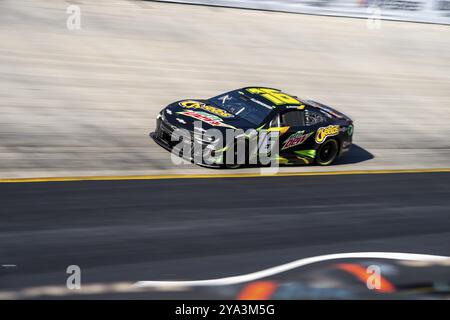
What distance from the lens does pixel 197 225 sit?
30.6 ft

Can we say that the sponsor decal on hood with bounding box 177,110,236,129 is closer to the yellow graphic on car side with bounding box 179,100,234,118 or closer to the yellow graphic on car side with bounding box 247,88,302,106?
the yellow graphic on car side with bounding box 179,100,234,118

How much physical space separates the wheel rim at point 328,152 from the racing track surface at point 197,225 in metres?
0.81

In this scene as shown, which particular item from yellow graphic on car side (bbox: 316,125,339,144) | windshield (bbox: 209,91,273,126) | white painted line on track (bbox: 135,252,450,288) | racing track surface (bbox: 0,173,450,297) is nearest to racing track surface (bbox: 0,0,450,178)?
yellow graphic on car side (bbox: 316,125,339,144)

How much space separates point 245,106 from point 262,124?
2.26 ft

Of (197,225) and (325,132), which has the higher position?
(325,132)

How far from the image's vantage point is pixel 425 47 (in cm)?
2375

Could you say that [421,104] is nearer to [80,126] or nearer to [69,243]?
[80,126]

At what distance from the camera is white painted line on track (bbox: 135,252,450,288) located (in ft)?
24.4

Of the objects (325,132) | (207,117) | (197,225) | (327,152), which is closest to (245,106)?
(207,117)

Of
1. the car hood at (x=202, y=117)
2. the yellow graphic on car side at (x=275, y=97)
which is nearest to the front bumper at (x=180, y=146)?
the car hood at (x=202, y=117)

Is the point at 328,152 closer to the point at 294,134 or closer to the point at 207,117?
the point at 294,134

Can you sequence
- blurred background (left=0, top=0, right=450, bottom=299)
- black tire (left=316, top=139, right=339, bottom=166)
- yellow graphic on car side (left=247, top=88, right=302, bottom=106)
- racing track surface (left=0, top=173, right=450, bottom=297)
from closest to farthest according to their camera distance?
racing track surface (left=0, top=173, right=450, bottom=297)
blurred background (left=0, top=0, right=450, bottom=299)
yellow graphic on car side (left=247, top=88, right=302, bottom=106)
black tire (left=316, top=139, right=339, bottom=166)

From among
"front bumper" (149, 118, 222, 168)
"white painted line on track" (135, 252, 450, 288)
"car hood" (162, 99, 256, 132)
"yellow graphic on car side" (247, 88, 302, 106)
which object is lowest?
"white painted line on track" (135, 252, 450, 288)

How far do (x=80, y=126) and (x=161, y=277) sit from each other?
6.23 metres
